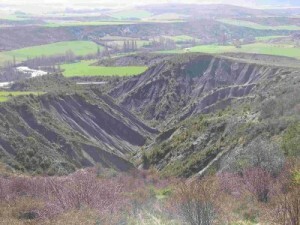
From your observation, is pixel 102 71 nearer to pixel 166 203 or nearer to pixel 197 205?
pixel 166 203

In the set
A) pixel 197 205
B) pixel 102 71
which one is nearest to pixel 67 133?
pixel 197 205

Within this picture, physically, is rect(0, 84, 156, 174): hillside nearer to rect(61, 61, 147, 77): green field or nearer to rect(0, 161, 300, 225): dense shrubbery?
rect(0, 161, 300, 225): dense shrubbery

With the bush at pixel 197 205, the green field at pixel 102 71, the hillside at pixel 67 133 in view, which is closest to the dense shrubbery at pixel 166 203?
the bush at pixel 197 205

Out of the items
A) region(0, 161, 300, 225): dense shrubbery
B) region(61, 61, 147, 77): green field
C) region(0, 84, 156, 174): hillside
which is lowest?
region(61, 61, 147, 77): green field

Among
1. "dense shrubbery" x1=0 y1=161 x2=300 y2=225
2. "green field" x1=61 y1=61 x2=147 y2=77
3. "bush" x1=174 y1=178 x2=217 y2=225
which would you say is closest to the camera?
"bush" x1=174 y1=178 x2=217 y2=225

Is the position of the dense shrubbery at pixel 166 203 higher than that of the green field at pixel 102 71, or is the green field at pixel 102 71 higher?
the dense shrubbery at pixel 166 203

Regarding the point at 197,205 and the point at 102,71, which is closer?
the point at 197,205

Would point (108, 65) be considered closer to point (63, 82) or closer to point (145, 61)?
point (145, 61)

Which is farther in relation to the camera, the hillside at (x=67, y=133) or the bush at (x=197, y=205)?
the hillside at (x=67, y=133)

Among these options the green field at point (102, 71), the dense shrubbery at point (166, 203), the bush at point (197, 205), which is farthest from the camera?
the green field at point (102, 71)

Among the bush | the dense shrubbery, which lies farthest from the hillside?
the bush

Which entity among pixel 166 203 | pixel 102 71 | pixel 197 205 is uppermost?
pixel 197 205

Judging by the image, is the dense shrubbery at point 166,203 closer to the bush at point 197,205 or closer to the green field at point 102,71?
the bush at point 197,205
